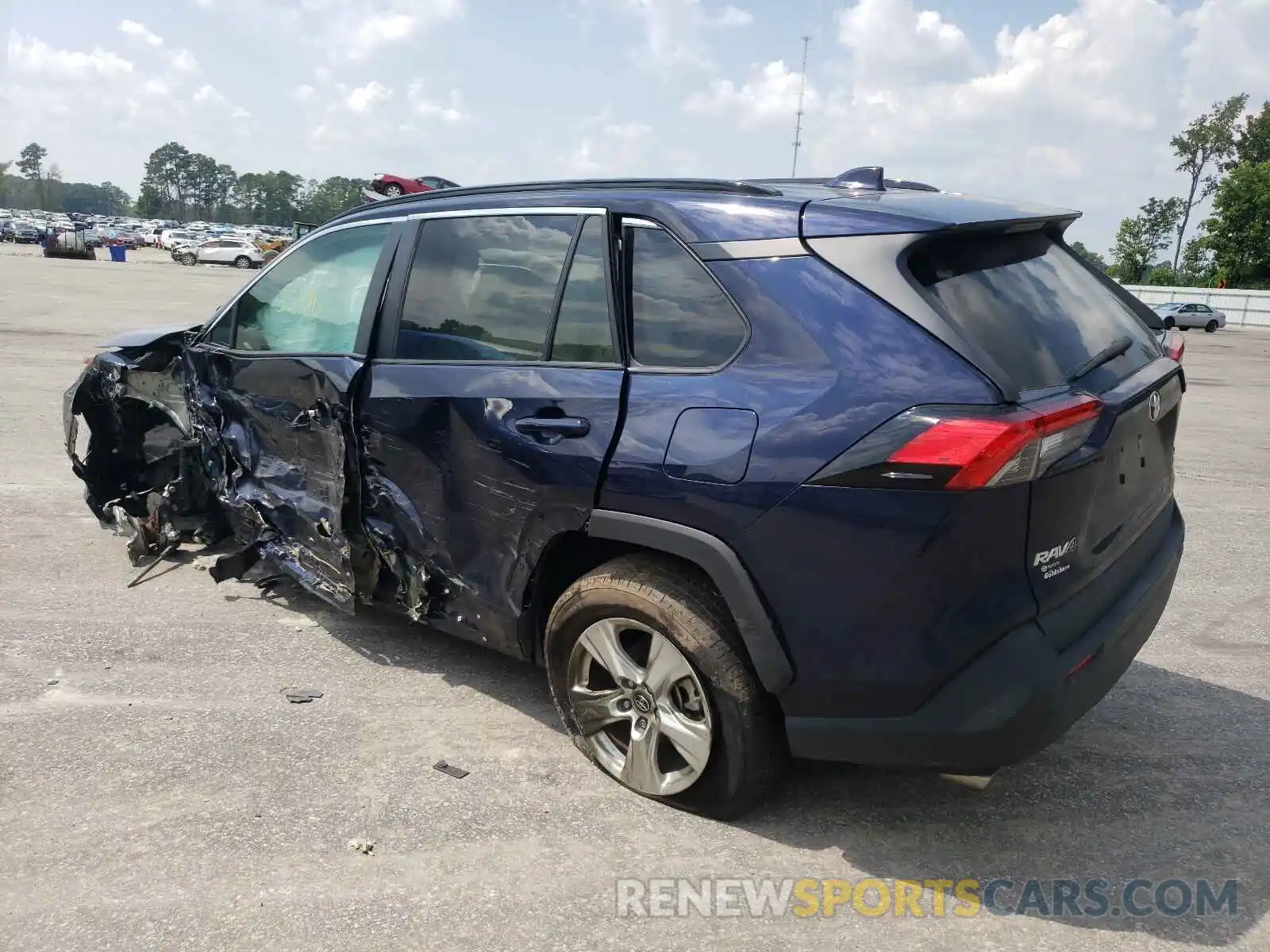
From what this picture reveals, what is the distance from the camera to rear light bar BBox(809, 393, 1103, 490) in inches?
93.5

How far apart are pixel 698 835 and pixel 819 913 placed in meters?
0.45

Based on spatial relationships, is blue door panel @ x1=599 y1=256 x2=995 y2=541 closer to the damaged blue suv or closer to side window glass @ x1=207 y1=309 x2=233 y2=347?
the damaged blue suv

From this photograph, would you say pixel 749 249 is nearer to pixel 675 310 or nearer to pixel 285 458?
pixel 675 310

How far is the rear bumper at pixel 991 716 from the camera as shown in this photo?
2.51m

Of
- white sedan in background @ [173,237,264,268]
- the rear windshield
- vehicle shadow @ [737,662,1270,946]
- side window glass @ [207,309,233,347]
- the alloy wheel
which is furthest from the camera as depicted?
white sedan in background @ [173,237,264,268]

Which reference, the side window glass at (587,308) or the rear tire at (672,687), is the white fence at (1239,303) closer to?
the side window glass at (587,308)

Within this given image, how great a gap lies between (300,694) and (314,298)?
5.56 feet

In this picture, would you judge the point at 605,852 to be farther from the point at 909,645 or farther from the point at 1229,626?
the point at 1229,626

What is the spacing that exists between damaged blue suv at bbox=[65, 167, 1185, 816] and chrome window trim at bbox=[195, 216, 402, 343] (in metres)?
0.09

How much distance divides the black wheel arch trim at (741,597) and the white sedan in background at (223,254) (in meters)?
50.2

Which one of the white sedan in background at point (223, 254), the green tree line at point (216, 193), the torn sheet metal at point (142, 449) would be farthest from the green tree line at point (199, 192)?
the torn sheet metal at point (142, 449)

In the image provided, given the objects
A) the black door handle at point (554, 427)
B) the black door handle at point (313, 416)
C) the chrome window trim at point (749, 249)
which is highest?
the chrome window trim at point (749, 249)

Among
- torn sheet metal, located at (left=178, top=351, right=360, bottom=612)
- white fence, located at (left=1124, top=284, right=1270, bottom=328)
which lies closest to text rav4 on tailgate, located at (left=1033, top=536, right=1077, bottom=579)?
torn sheet metal, located at (left=178, top=351, right=360, bottom=612)

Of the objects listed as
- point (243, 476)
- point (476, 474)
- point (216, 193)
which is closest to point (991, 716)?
point (476, 474)
